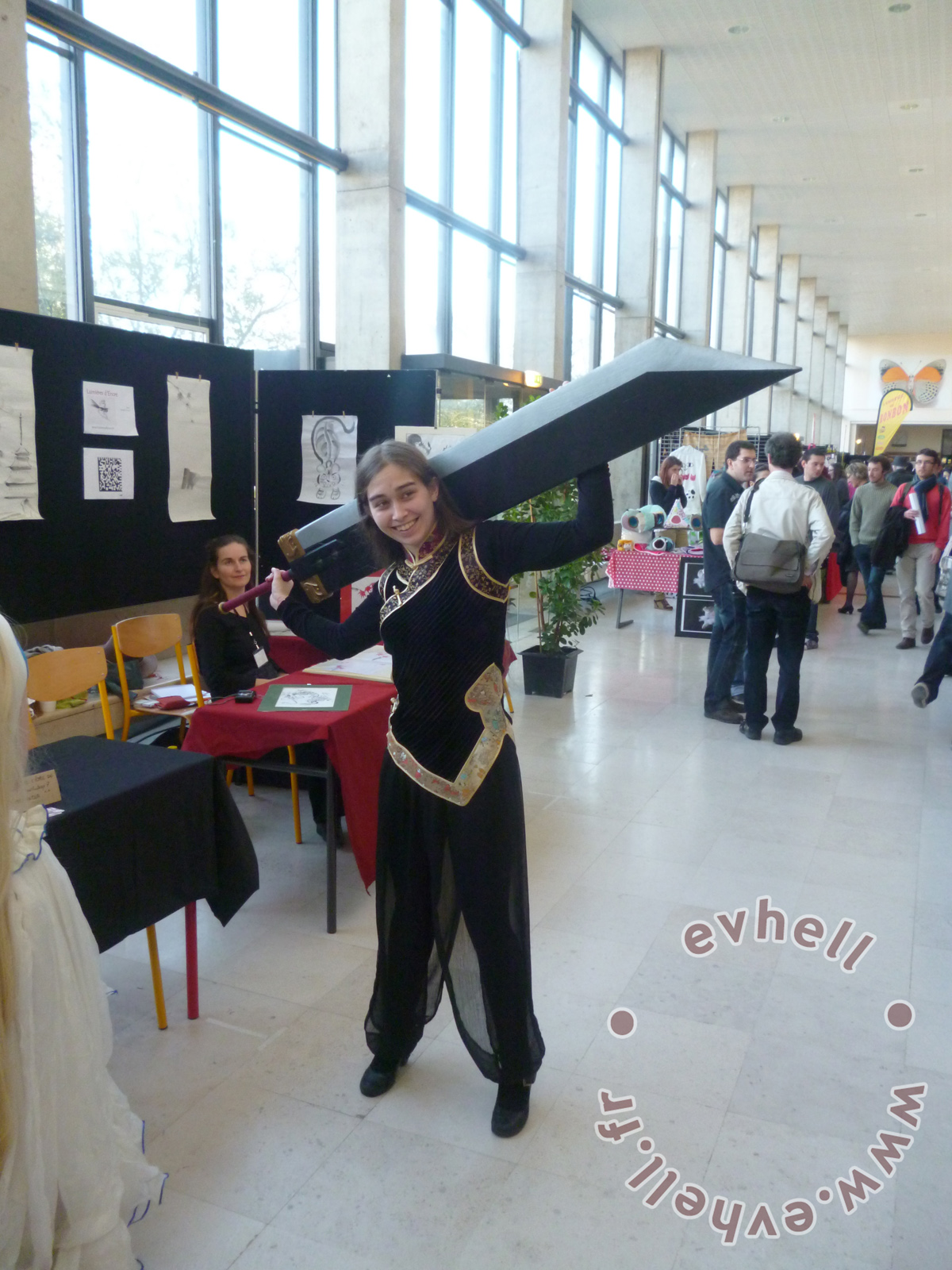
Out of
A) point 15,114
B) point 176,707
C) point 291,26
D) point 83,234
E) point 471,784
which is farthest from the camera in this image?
point 291,26

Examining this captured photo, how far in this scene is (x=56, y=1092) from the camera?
1466 mm

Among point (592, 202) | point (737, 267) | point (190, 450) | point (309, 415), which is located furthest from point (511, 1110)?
point (737, 267)

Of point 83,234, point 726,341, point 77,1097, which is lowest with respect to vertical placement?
point 77,1097

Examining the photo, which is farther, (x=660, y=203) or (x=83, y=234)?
(x=660, y=203)

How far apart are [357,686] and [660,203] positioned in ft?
40.2

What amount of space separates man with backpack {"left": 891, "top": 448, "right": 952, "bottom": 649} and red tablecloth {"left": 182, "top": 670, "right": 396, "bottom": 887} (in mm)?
5505

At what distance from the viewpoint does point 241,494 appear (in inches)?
210

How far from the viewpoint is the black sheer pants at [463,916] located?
1997 mm

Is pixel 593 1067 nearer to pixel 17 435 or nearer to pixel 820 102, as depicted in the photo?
pixel 17 435

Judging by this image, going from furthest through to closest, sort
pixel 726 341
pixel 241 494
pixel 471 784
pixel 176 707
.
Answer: pixel 726 341
pixel 241 494
pixel 176 707
pixel 471 784

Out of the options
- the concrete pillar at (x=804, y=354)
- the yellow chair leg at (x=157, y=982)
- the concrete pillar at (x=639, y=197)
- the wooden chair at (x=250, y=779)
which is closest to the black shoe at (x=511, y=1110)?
the yellow chair leg at (x=157, y=982)

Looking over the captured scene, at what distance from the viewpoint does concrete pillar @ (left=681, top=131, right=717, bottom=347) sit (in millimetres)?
13758

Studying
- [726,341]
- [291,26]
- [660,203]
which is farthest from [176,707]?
[726,341]

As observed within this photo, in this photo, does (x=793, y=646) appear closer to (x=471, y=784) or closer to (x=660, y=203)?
(x=471, y=784)
